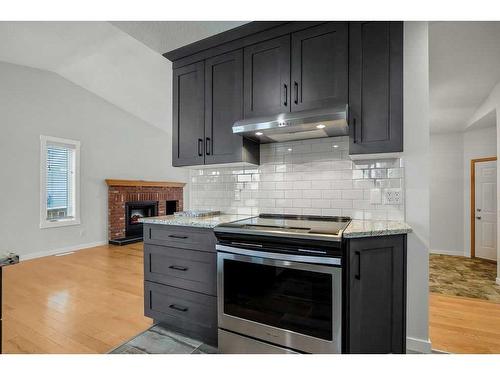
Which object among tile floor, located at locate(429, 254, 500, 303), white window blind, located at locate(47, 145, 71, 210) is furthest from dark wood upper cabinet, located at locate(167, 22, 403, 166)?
white window blind, located at locate(47, 145, 71, 210)

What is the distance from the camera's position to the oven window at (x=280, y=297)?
163 centimetres

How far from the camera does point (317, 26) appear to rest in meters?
2.06

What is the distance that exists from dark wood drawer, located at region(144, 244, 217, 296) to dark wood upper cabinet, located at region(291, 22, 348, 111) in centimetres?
136

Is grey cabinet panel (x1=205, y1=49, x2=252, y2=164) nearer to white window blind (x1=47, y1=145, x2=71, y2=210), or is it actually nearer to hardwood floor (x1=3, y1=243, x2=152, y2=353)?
hardwood floor (x1=3, y1=243, x2=152, y2=353)

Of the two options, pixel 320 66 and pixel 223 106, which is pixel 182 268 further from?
pixel 320 66

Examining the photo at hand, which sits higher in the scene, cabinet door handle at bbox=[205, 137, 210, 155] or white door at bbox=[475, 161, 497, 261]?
cabinet door handle at bbox=[205, 137, 210, 155]

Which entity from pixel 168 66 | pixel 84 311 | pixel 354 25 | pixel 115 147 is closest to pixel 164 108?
pixel 115 147

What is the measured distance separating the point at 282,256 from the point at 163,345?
4.00 ft

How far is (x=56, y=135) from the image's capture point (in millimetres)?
5148

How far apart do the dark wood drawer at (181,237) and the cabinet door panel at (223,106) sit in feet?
2.27

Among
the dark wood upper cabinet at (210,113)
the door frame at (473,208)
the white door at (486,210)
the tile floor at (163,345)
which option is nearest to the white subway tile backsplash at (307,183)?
the dark wood upper cabinet at (210,113)

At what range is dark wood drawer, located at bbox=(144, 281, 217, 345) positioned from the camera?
2.05 metres

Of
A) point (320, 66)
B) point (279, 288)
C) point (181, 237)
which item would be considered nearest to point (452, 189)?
point (320, 66)

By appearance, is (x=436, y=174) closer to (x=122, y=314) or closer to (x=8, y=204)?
(x=122, y=314)
